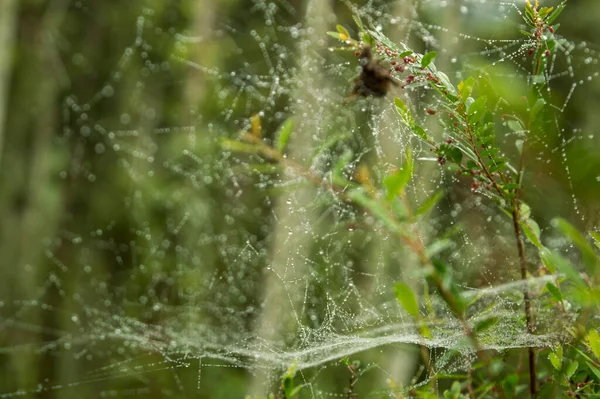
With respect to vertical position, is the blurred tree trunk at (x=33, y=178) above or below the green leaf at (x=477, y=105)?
above

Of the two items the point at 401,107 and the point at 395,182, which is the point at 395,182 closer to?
the point at 395,182

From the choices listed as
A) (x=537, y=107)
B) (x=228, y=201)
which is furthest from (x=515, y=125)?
(x=228, y=201)

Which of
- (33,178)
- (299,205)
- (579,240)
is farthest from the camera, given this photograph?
(33,178)

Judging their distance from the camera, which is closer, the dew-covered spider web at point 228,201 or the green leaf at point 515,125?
the green leaf at point 515,125

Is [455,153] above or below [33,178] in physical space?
below

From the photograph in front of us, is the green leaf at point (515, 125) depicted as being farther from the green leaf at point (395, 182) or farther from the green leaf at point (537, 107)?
the green leaf at point (395, 182)

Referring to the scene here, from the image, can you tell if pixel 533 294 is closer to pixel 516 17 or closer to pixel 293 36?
pixel 516 17

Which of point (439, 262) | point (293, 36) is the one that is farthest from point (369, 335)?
point (293, 36)

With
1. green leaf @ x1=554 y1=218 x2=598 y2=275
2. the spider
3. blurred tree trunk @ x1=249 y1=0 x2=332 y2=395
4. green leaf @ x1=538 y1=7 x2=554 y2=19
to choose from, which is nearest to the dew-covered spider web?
blurred tree trunk @ x1=249 y1=0 x2=332 y2=395

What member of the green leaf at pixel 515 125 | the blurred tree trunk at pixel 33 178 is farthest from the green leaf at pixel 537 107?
the blurred tree trunk at pixel 33 178
